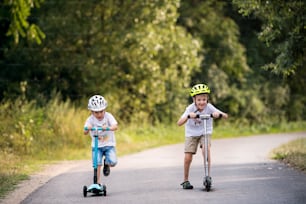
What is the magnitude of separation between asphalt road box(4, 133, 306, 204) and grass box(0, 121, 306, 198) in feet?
2.71

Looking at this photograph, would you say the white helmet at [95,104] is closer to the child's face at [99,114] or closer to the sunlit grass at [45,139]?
the child's face at [99,114]

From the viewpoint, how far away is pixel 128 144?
27984 millimetres

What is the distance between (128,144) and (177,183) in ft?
44.0

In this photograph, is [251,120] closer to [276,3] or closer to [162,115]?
[162,115]

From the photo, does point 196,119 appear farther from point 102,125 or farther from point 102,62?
point 102,62

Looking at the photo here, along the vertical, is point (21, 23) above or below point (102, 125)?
above

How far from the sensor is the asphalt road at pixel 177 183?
478 inches

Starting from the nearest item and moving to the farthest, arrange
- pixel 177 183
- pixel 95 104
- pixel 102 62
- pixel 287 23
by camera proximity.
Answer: pixel 95 104 < pixel 177 183 < pixel 287 23 < pixel 102 62

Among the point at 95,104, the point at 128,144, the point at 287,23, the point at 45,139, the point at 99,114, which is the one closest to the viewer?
the point at 95,104

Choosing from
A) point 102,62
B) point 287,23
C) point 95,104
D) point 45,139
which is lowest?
point 95,104

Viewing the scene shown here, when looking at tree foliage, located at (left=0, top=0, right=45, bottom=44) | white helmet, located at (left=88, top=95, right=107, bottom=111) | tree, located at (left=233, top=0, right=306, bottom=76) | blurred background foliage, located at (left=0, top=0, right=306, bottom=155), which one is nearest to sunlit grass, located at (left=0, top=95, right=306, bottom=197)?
blurred background foliage, located at (left=0, top=0, right=306, bottom=155)

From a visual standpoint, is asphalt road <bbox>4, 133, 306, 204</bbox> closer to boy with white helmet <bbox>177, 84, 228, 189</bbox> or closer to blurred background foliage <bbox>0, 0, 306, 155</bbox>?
boy with white helmet <bbox>177, 84, 228, 189</bbox>

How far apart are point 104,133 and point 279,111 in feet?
101

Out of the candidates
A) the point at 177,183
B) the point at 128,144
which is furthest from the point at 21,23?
the point at 128,144
